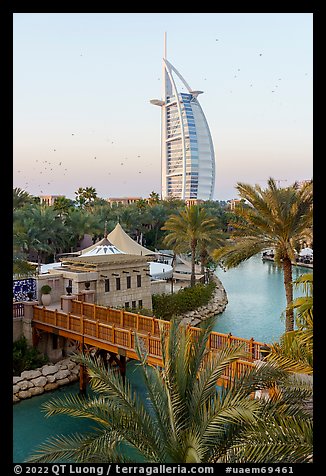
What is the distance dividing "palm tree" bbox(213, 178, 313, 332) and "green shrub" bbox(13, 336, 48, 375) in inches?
251

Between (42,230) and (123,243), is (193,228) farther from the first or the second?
(42,230)

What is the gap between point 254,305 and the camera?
24922 mm

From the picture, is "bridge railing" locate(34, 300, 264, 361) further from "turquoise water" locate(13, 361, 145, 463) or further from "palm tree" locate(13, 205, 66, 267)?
"palm tree" locate(13, 205, 66, 267)

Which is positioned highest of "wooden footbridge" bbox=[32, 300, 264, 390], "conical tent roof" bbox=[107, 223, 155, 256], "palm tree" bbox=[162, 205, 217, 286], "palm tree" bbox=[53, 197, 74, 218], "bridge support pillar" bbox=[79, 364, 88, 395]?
"palm tree" bbox=[53, 197, 74, 218]

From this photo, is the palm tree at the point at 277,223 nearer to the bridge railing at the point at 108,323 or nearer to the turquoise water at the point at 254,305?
the turquoise water at the point at 254,305

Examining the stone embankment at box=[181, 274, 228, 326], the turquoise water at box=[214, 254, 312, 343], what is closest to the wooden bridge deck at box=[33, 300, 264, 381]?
the turquoise water at box=[214, 254, 312, 343]

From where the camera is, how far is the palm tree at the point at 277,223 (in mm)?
10000

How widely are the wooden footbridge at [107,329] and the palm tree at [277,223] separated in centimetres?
244

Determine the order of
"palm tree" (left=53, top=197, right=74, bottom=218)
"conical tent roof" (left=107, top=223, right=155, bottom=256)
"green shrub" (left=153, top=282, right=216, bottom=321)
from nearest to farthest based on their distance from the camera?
"green shrub" (left=153, top=282, right=216, bottom=321), "conical tent roof" (left=107, top=223, right=155, bottom=256), "palm tree" (left=53, top=197, right=74, bottom=218)

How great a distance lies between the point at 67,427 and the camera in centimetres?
1055

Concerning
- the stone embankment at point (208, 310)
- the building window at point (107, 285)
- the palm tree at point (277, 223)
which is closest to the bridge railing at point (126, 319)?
the building window at point (107, 285)

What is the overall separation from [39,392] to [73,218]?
2305 cm

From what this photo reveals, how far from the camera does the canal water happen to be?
10125mm
